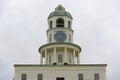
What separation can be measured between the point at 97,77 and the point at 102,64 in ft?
8.27

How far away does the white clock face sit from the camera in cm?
8506

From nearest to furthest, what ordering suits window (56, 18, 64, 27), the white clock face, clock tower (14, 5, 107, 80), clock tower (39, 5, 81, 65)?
clock tower (14, 5, 107, 80)
clock tower (39, 5, 81, 65)
the white clock face
window (56, 18, 64, 27)

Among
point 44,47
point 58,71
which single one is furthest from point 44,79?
point 44,47

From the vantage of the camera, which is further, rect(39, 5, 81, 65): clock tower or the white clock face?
the white clock face

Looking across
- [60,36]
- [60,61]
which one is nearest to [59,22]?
[60,36]

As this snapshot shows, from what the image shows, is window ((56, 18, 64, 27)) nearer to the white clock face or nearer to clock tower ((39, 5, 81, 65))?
clock tower ((39, 5, 81, 65))

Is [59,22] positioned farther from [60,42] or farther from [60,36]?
[60,42]

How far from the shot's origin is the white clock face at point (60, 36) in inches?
3349

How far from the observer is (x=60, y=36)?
8550cm

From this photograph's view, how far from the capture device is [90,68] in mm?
78688

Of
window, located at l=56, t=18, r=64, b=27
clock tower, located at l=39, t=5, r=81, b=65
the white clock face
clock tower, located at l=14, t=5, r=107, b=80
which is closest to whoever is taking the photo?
clock tower, located at l=14, t=5, r=107, b=80

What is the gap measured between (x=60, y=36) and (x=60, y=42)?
2.48 m

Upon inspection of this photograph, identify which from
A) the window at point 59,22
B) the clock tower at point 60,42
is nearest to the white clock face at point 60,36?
the clock tower at point 60,42

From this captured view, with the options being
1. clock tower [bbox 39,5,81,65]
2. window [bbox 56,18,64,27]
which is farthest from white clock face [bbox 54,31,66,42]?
window [bbox 56,18,64,27]
